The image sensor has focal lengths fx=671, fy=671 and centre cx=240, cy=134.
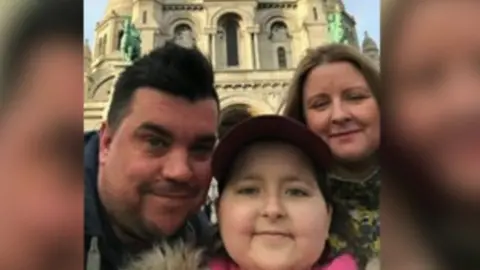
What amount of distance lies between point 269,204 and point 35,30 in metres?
1.03

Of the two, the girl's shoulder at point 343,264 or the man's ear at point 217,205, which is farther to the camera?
the man's ear at point 217,205

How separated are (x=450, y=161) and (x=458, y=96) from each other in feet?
0.74

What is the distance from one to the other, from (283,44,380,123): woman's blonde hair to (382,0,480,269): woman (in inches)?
10.9

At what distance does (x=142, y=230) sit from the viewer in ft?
8.37

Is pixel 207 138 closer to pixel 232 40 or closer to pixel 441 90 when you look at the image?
pixel 441 90

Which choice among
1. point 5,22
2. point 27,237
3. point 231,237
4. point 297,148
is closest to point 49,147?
point 27,237

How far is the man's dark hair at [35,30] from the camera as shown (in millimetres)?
2334

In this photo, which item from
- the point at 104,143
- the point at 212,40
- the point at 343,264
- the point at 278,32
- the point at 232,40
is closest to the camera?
the point at 343,264

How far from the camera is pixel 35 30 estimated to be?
2.37 metres

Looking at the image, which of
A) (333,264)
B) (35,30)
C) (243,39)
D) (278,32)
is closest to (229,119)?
(333,264)

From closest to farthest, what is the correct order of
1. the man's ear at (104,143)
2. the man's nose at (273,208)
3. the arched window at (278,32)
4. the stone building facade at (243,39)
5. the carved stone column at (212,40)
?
1. the man's nose at (273,208)
2. the man's ear at (104,143)
3. the stone building facade at (243,39)
4. the carved stone column at (212,40)
5. the arched window at (278,32)

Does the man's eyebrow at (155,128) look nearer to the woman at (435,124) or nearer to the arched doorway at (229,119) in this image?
the arched doorway at (229,119)

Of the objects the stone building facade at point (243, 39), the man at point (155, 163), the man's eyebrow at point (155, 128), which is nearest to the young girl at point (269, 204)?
the man at point (155, 163)

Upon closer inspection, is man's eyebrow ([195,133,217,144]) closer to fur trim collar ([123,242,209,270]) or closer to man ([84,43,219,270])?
man ([84,43,219,270])
